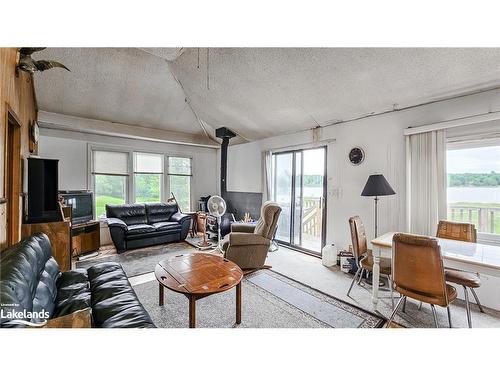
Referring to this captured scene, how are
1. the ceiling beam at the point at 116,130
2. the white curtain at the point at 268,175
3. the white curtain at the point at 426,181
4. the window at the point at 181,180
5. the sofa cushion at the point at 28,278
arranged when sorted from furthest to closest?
the window at the point at 181,180 < the white curtain at the point at 268,175 < the ceiling beam at the point at 116,130 < the white curtain at the point at 426,181 < the sofa cushion at the point at 28,278

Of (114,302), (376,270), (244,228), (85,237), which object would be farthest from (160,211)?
(376,270)

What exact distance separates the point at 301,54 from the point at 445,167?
1977 mm

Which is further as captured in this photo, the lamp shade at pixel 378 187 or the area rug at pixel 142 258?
the area rug at pixel 142 258

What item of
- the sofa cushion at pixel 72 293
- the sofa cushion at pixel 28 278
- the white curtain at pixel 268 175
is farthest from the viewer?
the white curtain at pixel 268 175

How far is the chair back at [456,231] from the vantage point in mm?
1958

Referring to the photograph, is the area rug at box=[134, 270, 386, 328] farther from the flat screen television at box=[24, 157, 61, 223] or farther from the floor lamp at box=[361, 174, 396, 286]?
the flat screen television at box=[24, 157, 61, 223]

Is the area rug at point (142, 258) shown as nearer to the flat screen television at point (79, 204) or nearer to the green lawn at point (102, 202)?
the flat screen television at point (79, 204)

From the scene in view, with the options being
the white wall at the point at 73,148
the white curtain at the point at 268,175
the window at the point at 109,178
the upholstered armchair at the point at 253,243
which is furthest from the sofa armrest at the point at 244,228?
the white wall at the point at 73,148

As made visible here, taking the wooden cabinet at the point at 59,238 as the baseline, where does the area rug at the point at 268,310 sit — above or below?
below

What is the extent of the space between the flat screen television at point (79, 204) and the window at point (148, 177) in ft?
3.42

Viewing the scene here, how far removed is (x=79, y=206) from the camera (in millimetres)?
3400

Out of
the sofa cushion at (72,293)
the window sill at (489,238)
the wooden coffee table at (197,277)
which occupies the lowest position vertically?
A: the sofa cushion at (72,293)
